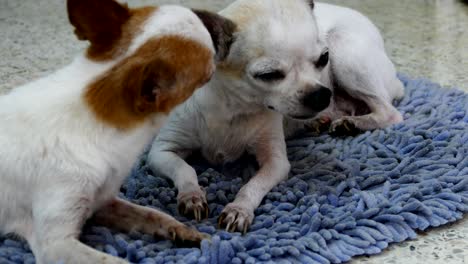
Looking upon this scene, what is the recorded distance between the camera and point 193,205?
2232 mm

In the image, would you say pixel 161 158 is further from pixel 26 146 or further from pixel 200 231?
pixel 26 146

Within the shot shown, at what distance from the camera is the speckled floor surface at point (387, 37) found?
147 inches

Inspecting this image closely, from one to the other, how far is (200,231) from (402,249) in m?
0.62

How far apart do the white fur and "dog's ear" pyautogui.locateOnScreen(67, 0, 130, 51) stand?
68 mm

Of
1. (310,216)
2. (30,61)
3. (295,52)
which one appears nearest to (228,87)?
(295,52)

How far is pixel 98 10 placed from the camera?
189 centimetres

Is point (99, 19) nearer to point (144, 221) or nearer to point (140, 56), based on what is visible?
point (140, 56)

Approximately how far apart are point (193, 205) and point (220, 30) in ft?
1.92

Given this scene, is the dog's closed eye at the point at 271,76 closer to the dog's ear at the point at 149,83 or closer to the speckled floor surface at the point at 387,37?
the dog's ear at the point at 149,83

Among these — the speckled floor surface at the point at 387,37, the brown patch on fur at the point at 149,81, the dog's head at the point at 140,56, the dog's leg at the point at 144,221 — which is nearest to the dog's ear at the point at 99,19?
the dog's head at the point at 140,56

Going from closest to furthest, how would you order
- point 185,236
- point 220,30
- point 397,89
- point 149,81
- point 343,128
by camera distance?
1. point 149,81
2. point 185,236
3. point 220,30
4. point 343,128
5. point 397,89

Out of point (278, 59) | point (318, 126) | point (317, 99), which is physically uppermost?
point (278, 59)

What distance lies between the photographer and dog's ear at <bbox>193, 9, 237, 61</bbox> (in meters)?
2.25

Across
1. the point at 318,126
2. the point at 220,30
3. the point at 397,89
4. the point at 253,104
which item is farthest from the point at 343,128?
the point at 220,30
